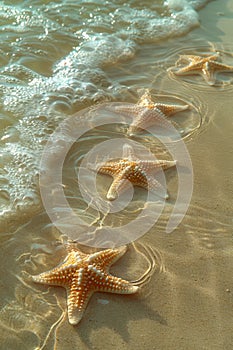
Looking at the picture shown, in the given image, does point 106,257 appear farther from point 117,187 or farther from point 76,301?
point 117,187

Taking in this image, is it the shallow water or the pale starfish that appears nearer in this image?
the shallow water

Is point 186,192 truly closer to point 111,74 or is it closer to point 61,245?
point 61,245

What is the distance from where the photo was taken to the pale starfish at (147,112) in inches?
197

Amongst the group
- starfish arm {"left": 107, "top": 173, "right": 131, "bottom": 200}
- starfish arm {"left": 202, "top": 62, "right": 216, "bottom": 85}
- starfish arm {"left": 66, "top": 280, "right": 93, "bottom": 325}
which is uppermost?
starfish arm {"left": 202, "top": 62, "right": 216, "bottom": 85}

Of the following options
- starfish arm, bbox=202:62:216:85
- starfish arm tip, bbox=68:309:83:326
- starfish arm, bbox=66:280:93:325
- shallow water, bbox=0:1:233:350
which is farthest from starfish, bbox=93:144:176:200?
starfish arm, bbox=202:62:216:85

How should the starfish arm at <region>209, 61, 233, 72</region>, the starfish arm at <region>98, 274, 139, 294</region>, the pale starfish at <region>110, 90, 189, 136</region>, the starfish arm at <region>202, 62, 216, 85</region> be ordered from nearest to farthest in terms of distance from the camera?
the starfish arm at <region>98, 274, 139, 294</region>, the pale starfish at <region>110, 90, 189, 136</region>, the starfish arm at <region>202, 62, 216, 85</region>, the starfish arm at <region>209, 61, 233, 72</region>

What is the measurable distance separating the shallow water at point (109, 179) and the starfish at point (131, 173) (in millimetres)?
122

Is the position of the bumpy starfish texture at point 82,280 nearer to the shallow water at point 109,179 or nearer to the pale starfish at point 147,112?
the shallow water at point 109,179

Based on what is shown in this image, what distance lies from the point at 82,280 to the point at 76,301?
16 cm

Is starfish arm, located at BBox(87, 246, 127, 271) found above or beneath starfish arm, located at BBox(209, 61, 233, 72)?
beneath

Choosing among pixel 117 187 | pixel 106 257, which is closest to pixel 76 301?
pixel 106 257

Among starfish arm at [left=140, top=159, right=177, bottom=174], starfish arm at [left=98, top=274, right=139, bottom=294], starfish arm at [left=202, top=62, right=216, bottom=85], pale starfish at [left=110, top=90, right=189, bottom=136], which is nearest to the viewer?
starfish arm at [left=98, top=274, right=139, bottom=294]

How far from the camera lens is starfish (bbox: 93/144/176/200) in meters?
4.18

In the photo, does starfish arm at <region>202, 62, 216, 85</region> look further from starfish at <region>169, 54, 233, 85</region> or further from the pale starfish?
the pale starfish
